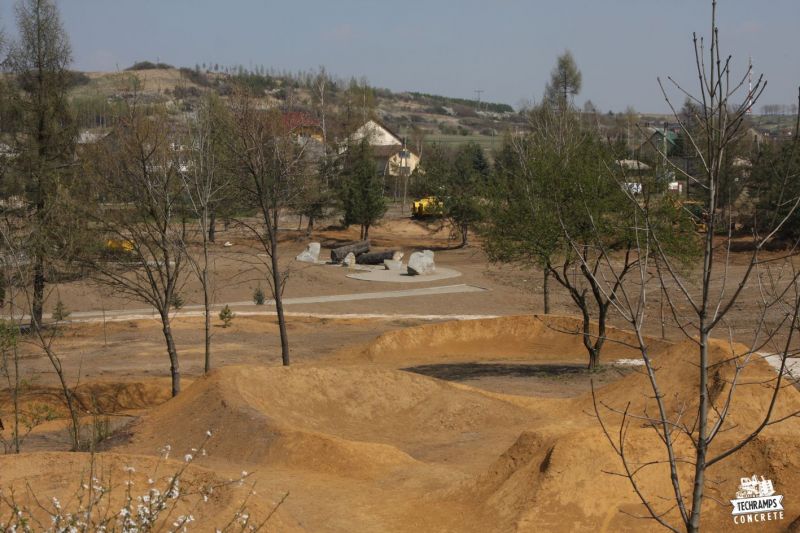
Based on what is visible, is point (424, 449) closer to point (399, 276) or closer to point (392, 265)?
point (399, 276)

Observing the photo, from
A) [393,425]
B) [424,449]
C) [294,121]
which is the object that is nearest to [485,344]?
[393,425]

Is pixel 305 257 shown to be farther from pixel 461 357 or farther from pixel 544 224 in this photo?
pixel 544 224

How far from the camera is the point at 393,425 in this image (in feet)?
64.7

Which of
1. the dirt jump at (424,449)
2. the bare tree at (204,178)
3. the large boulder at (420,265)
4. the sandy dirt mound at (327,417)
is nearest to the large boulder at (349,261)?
the large boulder at (420,265)

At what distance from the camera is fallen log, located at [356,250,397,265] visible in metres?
51.1

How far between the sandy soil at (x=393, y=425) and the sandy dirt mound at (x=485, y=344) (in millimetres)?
69

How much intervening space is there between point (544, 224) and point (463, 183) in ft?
125

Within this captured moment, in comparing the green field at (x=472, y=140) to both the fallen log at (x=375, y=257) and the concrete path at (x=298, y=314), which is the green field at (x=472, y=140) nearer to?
the fallen log at (x=375, y=257)

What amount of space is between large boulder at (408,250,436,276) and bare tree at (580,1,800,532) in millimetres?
18572

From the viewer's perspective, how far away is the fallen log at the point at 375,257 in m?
51.1

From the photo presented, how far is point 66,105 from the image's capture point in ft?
117

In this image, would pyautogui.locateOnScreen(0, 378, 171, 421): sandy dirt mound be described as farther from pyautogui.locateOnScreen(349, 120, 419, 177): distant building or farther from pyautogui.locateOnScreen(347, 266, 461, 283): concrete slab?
pyautogui.locateOnScreen(349, 120, 419, 177): distant building

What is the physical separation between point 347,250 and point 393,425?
1274 inches

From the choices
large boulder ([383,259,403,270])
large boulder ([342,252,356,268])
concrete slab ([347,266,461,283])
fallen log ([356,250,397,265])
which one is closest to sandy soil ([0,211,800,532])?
concrete slab ([347,266,461,283])
